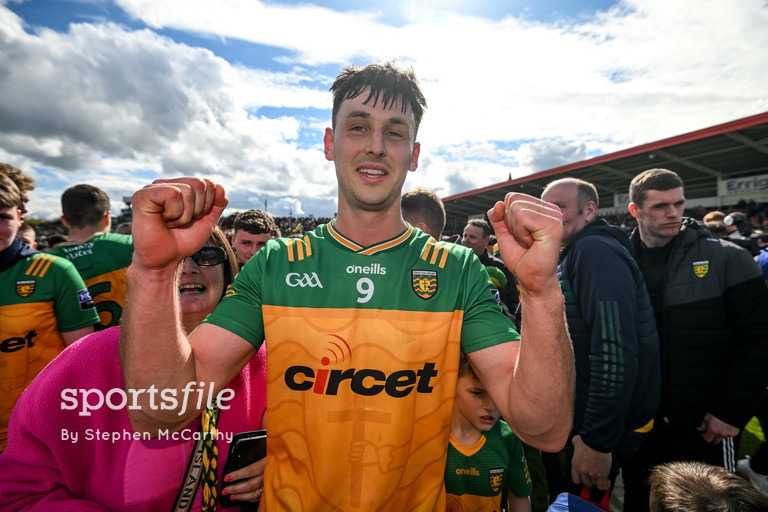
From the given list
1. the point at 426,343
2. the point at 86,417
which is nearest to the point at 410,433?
the point at 426,343

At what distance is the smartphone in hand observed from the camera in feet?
5.55

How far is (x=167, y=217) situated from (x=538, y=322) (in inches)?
53.7

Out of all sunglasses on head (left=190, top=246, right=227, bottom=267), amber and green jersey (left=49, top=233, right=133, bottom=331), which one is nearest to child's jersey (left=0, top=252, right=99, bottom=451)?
amber and green jersey (left=49, top=233, right=133, bottom=331)

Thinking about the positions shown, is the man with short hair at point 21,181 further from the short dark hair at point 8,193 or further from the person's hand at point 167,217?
the person's hand at point 167,217

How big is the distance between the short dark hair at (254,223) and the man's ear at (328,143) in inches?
116

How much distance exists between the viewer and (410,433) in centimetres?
163

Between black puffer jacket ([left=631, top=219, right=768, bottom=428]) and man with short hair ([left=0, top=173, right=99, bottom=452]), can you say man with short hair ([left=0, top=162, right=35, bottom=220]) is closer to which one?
man with short hair ([left=0, top=173, right=99, bottom=452])

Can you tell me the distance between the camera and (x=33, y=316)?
2.83 m

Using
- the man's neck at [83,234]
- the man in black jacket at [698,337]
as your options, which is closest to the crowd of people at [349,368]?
the man in black jacket at [698,337]

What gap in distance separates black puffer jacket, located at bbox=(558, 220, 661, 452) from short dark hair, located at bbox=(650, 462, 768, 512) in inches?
23.3

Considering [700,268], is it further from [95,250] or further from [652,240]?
[95,250]

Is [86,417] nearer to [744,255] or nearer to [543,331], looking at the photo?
[543,331]

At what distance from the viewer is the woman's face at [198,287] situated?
2.32m

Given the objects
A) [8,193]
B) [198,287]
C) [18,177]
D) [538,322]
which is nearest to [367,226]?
[538,322]
